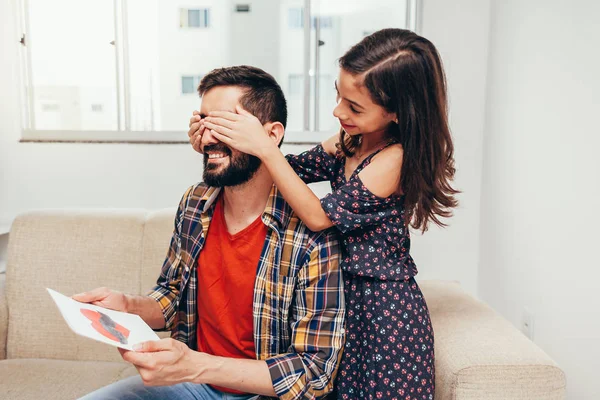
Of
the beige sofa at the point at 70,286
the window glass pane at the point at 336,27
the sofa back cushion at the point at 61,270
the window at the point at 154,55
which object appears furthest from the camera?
the window glass pane at the point at 336,27

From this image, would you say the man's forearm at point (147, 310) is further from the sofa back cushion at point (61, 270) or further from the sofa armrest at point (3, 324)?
the sofa armrest at point (3, 324)

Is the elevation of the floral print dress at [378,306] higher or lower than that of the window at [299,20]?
lower

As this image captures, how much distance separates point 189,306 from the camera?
4.40ft

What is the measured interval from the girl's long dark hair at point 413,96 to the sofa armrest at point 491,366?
320mm

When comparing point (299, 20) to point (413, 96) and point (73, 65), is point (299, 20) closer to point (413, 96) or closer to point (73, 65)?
point (73, 65)

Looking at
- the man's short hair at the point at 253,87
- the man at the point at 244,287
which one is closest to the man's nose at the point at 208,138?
the man at the point at 244,287

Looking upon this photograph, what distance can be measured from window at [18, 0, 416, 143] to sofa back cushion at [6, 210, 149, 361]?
0.66m

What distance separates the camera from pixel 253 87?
129 centimetres

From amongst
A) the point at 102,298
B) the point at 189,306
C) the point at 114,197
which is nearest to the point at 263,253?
the point at 189,306

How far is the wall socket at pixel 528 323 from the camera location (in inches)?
70.7

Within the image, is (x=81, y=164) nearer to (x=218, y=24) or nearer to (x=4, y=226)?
(x=4, y=226)

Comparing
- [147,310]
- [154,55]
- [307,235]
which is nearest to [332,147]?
[307,235]

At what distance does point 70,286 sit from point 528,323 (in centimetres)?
151

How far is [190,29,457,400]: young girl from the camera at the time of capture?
1.17 metres
